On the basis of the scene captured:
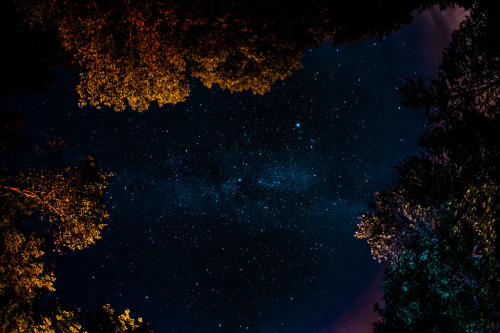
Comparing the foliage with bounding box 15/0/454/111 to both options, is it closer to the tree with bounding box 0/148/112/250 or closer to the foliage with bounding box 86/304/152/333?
the tree with bounding box 0/148/112/250

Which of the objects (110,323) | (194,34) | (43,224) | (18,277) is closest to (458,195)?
(194,34)

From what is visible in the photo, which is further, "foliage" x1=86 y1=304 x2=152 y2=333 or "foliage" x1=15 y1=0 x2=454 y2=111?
"foliage" x1=86 y1=304 x2=152 y2=333

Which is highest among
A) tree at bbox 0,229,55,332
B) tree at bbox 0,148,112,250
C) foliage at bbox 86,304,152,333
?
tree at bbox 0,148,112,250

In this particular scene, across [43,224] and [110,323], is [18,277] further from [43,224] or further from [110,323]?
[110,323]

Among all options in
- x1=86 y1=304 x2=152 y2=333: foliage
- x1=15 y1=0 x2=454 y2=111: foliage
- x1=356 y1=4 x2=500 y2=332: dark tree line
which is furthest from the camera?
x1=86 y1=304 x2=152 y2=333: foliage

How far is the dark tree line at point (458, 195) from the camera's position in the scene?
26.0ft

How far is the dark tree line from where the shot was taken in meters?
7.92

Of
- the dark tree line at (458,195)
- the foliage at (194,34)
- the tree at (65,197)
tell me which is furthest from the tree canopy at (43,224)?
the dark tree line at (458,195)

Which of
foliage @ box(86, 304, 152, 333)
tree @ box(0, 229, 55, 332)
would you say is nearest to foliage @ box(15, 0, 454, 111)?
tree @ box(0, 229, 55, 332)

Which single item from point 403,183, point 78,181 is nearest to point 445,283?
point 403,183

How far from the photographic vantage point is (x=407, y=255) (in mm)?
10594

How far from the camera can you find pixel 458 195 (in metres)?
9.02

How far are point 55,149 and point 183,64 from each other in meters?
4.63

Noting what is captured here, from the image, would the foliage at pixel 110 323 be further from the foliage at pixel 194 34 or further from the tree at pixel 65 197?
the foliage at pixel 194 34
